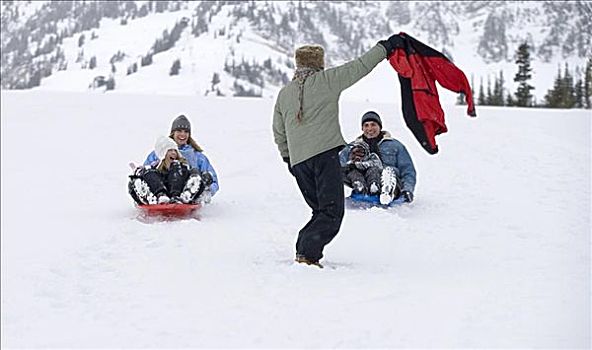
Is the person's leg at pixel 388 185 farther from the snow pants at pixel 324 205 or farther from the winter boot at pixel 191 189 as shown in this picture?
the snow pants at pixel 324 205

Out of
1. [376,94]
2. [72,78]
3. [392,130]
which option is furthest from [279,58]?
[392,130]

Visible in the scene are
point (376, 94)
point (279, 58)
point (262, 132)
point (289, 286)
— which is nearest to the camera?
point (289, 286)

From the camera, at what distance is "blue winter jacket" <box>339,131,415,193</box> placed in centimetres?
740

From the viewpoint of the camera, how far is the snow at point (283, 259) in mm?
3729

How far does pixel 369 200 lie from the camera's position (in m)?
7.19

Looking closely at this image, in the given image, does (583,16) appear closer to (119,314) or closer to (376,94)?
(119,314)

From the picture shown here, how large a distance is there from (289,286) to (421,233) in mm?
2088

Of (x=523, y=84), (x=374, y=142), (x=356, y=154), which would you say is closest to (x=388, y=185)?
(x=356, y=154)

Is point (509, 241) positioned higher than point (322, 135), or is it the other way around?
point (322, 135)

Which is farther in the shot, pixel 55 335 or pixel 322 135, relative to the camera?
pixel 322 135

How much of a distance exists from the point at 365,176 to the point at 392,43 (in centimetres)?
220

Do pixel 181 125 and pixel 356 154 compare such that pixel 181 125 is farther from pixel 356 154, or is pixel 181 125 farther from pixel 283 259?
pixel 283 259

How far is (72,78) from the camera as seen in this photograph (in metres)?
174

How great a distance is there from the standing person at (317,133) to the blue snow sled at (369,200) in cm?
207
